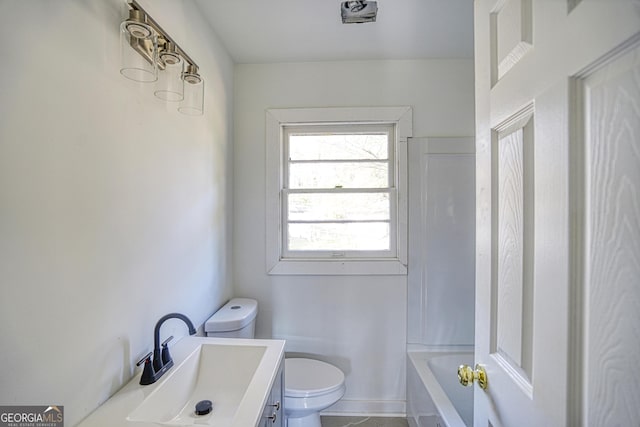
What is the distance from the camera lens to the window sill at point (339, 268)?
6.56 ft

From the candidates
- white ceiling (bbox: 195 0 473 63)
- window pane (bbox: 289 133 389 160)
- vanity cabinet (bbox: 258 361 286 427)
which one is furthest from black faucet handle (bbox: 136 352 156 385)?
white ceiling (bbox: 195 0 473 63)

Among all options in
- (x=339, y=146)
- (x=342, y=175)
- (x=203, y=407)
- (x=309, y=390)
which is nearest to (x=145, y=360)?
(x=203, y=407)

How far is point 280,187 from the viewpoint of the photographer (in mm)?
2064

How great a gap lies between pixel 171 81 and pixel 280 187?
3.43 feet

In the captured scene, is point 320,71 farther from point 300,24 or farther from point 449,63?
point 449,63

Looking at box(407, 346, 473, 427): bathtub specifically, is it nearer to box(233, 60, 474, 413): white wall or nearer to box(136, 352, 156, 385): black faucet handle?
box(233, 60, 474, 413): white wall

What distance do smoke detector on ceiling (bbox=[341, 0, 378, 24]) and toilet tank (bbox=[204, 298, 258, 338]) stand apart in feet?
5.76

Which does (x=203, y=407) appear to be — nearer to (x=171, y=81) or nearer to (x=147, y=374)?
(x=147, y=374)

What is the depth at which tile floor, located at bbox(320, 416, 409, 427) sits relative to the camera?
1.91 metres

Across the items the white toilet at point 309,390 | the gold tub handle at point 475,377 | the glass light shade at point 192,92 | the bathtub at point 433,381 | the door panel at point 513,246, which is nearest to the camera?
the door panel at point 513,246

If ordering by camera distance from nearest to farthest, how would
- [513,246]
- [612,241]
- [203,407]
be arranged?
[612,241]
[513,246]
[203,407]

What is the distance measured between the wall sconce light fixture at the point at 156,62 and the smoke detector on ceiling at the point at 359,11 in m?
0.84

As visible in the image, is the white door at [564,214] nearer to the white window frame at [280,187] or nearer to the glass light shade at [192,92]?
the glass light shade at [192,92]
